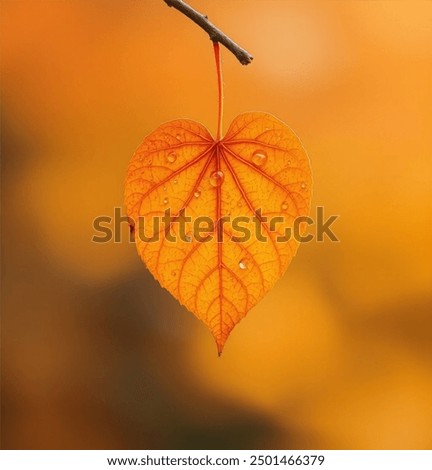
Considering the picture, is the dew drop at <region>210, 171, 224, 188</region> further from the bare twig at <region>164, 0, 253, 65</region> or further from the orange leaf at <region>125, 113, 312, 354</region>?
the bare twig at <region>164, 0, 253, 65</region>

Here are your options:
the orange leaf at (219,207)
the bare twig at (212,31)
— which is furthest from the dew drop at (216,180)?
the bare twig at (212,31)

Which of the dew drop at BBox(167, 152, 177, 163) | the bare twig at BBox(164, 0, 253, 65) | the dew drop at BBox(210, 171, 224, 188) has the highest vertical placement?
the bare twig at BBox(164, 0, 253, 65)

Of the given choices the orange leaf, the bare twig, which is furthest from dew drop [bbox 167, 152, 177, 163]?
the bare twig

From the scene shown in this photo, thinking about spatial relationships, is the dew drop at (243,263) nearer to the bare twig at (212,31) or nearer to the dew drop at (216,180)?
the dew drop at (216,180)

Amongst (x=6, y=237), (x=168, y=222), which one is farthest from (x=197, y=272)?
(x=6, y=237)

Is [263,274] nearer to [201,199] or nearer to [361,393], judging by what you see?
[201,199]

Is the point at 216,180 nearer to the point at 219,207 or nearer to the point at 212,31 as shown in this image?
the point at 219,207

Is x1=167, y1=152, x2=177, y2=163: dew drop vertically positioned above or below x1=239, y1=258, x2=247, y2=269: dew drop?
above
